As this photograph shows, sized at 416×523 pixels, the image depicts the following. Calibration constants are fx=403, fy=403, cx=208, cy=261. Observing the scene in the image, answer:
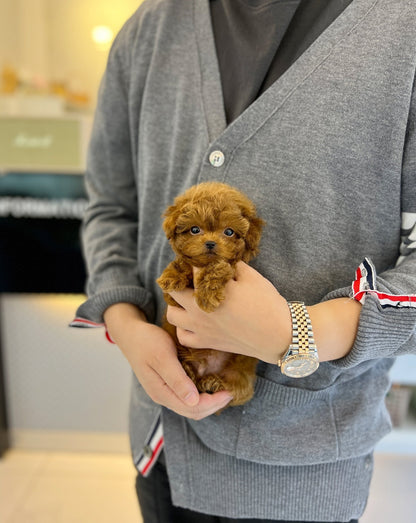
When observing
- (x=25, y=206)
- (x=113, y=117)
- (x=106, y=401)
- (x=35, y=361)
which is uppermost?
(x=113, y=117)

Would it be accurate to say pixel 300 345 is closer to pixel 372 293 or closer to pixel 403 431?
pixel 372 293

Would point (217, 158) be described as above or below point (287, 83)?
below

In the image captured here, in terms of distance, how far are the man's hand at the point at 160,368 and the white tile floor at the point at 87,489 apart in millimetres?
1310

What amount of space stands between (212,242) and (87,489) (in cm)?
170

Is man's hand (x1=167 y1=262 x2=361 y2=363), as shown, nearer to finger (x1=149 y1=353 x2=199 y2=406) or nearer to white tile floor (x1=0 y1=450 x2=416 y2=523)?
finger (x1=149 y1=353 x2=199 y2=406)

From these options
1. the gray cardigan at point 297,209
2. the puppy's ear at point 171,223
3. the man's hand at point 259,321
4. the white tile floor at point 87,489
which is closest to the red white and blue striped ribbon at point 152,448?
the gray cardigan at point 297,209

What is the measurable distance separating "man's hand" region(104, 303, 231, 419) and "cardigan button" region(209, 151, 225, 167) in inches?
11.1

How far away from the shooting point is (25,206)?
176 centimetres

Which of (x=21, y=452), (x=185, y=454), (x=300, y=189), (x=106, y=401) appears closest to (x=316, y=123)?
(x=300, y=189)

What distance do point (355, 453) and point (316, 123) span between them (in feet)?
1.74

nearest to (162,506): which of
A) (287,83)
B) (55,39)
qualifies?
(287,83)

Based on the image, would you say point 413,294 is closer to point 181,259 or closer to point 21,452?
point 181,259

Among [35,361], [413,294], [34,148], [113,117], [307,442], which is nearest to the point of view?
[413,294]

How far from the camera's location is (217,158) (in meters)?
0.63
